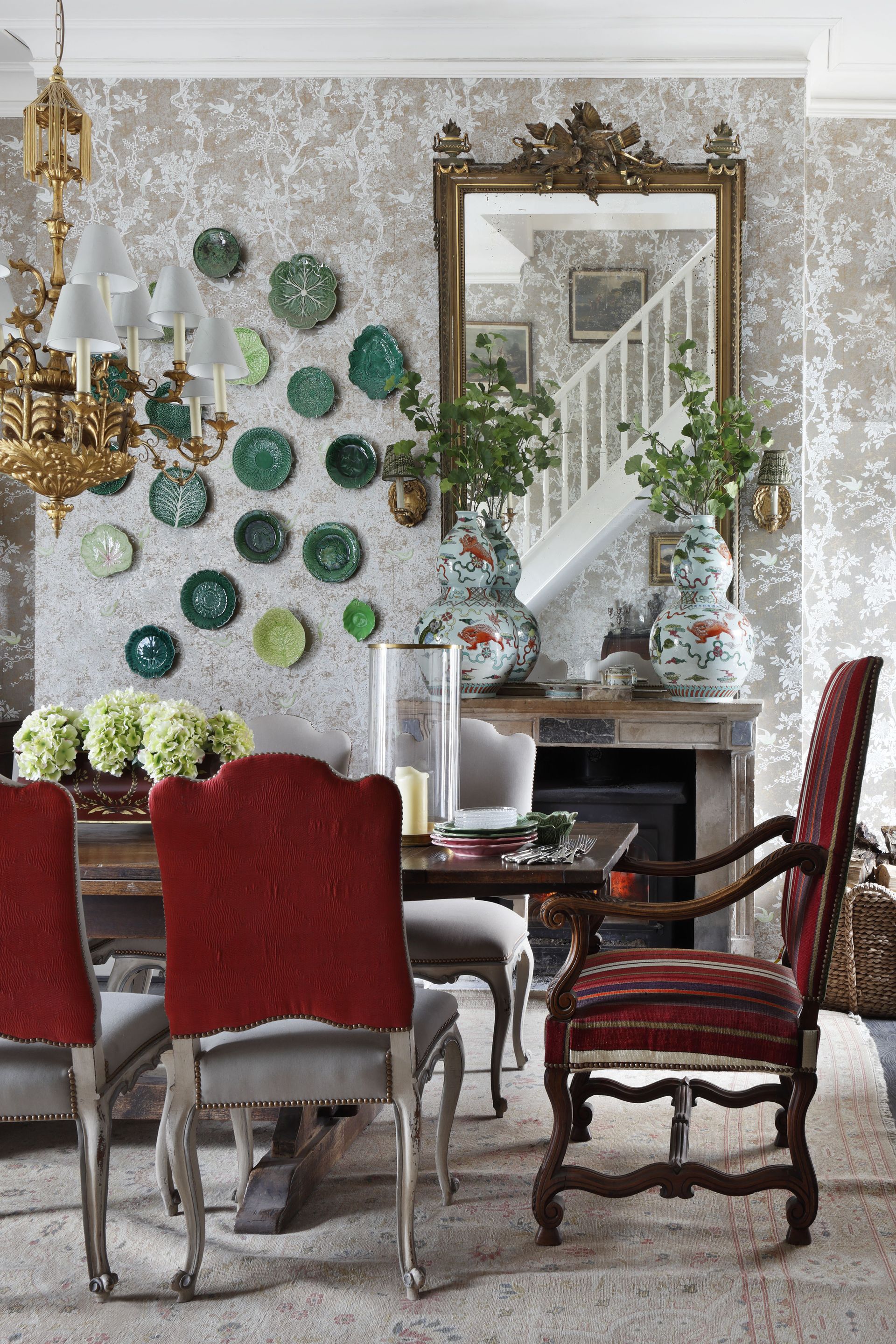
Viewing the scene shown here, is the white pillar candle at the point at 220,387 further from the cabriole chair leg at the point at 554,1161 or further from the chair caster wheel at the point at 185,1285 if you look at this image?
the chair caster wheel at the point at 185,1285

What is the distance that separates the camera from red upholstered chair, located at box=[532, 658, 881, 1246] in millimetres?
2070

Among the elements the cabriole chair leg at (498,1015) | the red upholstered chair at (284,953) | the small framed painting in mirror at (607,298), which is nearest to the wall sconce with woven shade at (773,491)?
the small framed painting in mirror at (607,298)

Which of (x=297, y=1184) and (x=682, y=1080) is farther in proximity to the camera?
(x=682, y=1080)

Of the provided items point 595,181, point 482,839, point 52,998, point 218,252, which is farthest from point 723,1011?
point 218,252

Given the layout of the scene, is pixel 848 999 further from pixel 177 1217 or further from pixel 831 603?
pixel 177 1217

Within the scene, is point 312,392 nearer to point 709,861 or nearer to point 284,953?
point 709,861

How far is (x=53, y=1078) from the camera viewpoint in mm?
1930

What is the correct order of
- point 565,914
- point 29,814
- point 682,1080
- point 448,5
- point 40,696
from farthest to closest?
point 40,696
point 448,5
point 682,1080
point 565,914
point 29,814

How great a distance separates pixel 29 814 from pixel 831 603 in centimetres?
344

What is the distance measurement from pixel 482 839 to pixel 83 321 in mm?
1322

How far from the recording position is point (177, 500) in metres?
4.32

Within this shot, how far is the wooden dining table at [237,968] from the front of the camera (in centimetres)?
208

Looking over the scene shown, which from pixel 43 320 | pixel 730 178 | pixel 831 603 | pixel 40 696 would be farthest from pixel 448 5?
pixel 40 696

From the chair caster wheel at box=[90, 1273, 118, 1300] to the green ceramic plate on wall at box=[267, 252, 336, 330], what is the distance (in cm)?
323
